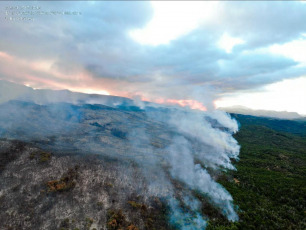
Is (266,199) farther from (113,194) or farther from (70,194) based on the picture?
(70,194)

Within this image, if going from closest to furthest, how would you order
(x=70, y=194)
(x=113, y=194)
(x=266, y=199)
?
(x=70, y=194) → (x=113, y=194) → (x=266, y=199)

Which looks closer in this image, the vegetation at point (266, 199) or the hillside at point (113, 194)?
the hillside at point (113, 194)

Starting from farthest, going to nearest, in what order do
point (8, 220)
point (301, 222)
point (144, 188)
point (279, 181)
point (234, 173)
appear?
1. point (234, 173)
2. point (279, 181)
3. point (144, 188)
4. point (301, 222)
5. point (8, 220)

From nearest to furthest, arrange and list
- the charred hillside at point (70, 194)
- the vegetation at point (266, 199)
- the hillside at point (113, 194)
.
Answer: the charred hillside at point (70, 194) → the hillside at point (113, 194) → the vegetation at point (266, 199)

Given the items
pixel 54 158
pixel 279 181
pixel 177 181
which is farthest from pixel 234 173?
pixel 54 158

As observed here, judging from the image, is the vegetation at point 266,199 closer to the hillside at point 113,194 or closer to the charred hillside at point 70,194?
the hillside at point 113,194

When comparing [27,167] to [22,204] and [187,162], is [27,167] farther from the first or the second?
[187,162]

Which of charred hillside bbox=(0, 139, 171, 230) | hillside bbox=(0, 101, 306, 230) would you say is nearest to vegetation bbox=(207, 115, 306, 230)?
hillside bbox=(0, 101, 306, 230)

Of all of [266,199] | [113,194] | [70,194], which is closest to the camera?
[70,194]

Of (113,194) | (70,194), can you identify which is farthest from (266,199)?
(70,194)

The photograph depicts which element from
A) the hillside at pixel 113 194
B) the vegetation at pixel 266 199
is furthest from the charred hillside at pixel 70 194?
the vegetation at pixel 266 199

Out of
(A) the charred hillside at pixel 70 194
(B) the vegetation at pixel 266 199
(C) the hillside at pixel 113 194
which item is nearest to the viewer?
(A) the charred hillside at pixel 70 194
